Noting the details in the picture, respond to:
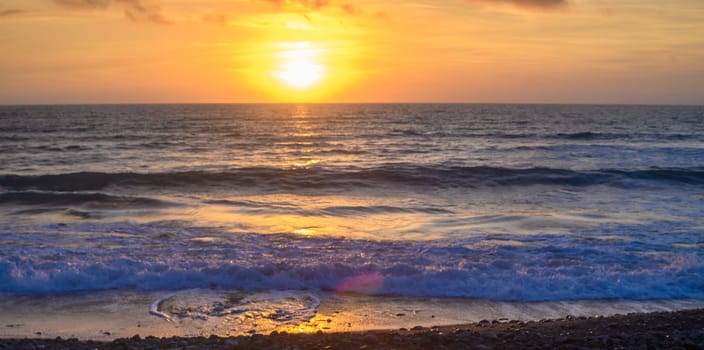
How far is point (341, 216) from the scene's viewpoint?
16484mm

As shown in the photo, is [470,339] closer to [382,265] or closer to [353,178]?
[382,265]

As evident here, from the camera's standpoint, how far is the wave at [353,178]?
73.9 ft

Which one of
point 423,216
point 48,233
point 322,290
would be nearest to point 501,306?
point 322,290

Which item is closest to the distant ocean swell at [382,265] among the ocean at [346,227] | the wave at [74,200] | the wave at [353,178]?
the ocean at [346,227]

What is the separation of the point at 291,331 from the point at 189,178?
16899 mm

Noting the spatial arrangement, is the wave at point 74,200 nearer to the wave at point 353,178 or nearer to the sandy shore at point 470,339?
the wave at point 353,178

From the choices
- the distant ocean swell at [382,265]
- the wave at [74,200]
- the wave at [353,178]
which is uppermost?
the wave at [353,178]

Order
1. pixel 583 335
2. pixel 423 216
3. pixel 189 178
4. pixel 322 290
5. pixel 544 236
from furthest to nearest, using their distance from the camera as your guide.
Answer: pixel 189 178, pixel 423 216, pixel 544 236, pixel 322 290, pixel 583 335

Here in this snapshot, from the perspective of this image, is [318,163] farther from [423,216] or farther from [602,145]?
[602,145]

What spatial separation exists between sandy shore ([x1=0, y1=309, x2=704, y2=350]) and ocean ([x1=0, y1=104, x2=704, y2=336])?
5.15 ft

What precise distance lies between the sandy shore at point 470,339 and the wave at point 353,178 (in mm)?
15160

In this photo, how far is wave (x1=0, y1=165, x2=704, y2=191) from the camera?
22.5 metres

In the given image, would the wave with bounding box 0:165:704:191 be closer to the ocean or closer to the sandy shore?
the ocean

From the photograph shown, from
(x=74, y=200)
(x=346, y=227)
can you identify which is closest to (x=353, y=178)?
(x=346, y=227)
